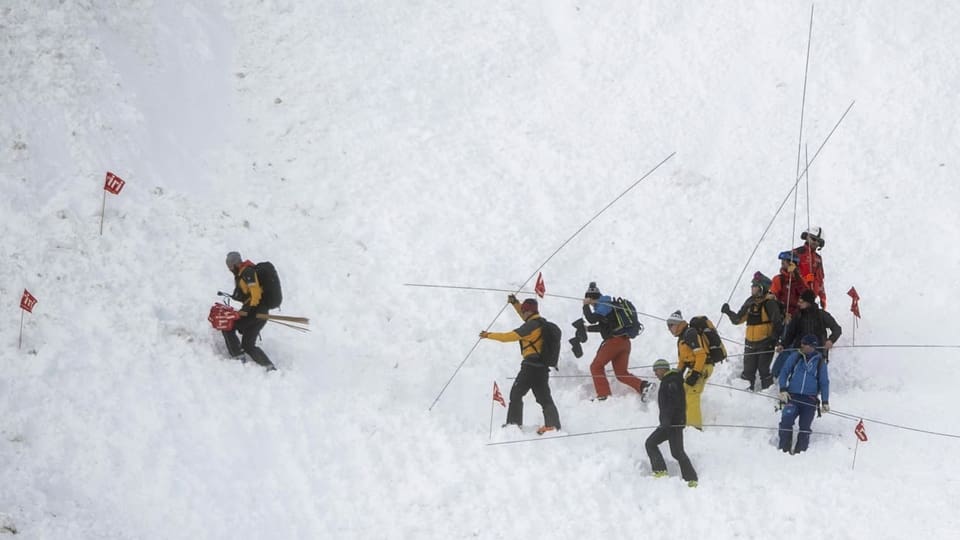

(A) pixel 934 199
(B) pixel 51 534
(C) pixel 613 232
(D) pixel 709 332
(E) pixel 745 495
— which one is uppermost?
(A) pixel 934 199

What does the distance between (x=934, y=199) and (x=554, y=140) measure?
6.57m

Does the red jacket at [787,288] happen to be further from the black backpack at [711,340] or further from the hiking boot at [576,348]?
the hiking boot at [576,348]

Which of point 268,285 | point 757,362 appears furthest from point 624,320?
point 268,285

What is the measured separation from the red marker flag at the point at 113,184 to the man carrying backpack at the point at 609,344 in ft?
21.5

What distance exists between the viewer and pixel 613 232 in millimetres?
15070

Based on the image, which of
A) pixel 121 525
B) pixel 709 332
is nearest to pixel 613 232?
pixel 709 332

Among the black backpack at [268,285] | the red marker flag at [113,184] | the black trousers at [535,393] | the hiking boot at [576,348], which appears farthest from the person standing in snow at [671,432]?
the red marker flag at [113,184]

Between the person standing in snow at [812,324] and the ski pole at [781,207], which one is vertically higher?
the ski pole at [781,207]

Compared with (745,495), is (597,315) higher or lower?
higher

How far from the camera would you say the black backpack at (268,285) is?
11.2 metres

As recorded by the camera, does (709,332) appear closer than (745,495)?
No

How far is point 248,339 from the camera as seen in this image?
11.2m

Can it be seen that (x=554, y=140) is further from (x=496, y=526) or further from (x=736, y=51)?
(x=496, y=526)

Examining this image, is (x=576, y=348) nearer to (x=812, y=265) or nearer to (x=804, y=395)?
(x=804, y=395)
